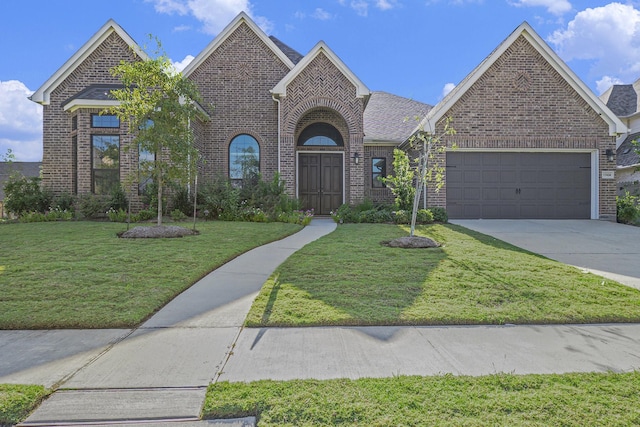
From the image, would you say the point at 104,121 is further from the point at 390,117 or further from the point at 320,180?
the point at 390,117

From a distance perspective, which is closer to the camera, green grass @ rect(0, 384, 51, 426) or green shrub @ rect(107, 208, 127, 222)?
green grass @ rect(0, 384, 51, 426)

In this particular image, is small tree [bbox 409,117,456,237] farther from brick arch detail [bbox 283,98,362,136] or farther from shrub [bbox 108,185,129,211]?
shrub [bbox 108,185,129,211]

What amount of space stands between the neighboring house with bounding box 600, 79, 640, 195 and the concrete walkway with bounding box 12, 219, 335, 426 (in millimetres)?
23758

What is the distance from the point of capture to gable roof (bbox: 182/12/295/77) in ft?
49.9

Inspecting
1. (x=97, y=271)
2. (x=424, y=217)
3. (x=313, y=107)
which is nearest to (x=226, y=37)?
(x=313, y=107)

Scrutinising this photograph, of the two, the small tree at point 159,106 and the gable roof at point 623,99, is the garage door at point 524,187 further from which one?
the gable roof at point 623,99

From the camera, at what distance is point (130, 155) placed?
12.6m

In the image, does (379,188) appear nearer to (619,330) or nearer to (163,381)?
(619,330)

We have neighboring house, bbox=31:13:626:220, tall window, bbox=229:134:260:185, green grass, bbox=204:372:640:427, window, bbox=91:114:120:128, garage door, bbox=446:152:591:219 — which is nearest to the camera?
green grass, bbox=204:372:640:427

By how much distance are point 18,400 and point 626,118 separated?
31.6m

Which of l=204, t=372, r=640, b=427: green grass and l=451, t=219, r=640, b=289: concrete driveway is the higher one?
l=451, t=219, r=640, b=289: concrete driveway

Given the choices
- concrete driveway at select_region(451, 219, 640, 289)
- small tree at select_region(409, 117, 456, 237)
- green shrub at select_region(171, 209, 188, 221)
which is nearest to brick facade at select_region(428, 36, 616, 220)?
small tree at select_region(409, 117, 456, 237)

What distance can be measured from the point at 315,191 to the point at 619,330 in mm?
12612

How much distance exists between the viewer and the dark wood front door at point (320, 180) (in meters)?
15.7
